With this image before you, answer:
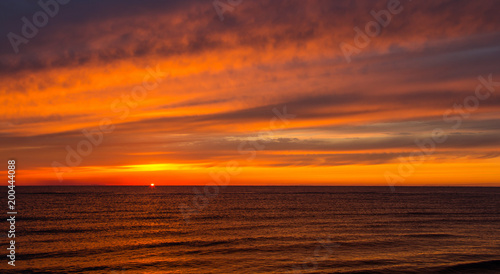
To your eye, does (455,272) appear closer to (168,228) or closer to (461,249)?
(461,249)

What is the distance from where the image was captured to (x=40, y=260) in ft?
102

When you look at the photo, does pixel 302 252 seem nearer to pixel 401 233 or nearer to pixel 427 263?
pixel 427 263

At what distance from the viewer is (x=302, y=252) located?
34344 mm

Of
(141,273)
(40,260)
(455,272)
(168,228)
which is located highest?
(168,228)

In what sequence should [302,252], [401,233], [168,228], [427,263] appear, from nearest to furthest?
[427,263]
[302,252]
[401,233]
[168,228]

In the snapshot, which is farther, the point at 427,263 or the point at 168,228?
the point at 168,228

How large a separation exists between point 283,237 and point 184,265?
604 inches

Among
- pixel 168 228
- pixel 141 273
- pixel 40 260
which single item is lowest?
pixel 141 273

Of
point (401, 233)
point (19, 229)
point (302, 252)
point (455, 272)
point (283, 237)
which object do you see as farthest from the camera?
point (19, 229)

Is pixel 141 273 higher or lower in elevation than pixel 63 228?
lower

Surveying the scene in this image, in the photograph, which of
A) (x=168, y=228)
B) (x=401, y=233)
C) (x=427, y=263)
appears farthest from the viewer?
(x=168, y=228)

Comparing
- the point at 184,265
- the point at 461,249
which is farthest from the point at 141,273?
the point at 461,249

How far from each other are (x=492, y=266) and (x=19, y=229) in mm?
51931

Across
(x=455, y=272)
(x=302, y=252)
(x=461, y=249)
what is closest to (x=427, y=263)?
(x=455, y=272)
